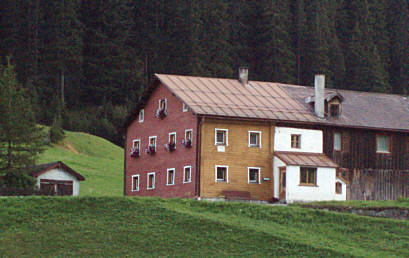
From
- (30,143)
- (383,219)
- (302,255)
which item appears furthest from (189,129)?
(302,255)

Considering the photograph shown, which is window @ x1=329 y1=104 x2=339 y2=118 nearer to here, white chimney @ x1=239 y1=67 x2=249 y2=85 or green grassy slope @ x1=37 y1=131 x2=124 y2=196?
white chimney @ x1=239 y1=67 x2=249 y2=85

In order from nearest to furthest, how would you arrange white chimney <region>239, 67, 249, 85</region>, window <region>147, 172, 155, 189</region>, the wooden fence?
the wooden fence, window <region>147, 172, 155, 189</region>, white chimney <region>239, 67, 249, 85</region>

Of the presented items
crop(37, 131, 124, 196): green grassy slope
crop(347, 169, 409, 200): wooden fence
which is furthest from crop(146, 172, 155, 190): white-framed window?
crop(347, 169, 409, 200): wooden fence

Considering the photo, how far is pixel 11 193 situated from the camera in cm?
5778

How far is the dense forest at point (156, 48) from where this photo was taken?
12306 centimetres

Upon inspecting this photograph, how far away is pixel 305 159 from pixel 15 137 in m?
19.4

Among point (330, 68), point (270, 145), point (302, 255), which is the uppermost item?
point (330, 68)

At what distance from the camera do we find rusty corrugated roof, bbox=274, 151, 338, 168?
60.8m

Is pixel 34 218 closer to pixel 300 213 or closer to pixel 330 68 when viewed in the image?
Answer: pixel 300 213

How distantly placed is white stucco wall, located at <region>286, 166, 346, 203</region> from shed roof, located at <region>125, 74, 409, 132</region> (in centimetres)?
387

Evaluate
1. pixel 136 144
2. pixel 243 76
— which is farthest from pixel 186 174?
pixel 243 76

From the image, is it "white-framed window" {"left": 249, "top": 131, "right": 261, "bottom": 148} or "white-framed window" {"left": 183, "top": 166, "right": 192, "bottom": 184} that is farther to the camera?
"white-framed window" {"left": 249, "top": 131, "right": 261, "bottom": 148}

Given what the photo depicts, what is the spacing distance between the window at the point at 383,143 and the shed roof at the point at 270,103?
0.87 metres

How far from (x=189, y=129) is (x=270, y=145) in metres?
5.38
